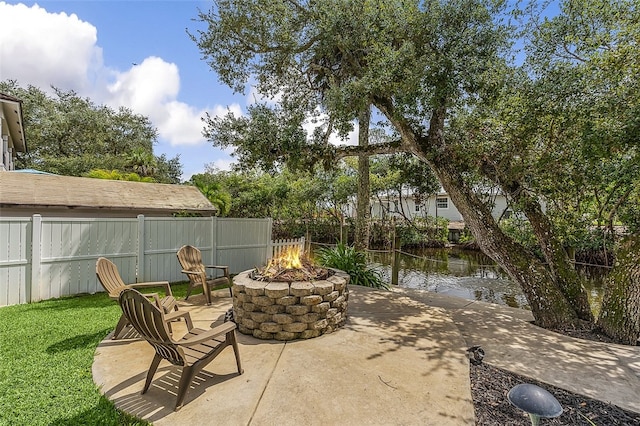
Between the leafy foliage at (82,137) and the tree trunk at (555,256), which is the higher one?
the leafy foliage at (82,137)

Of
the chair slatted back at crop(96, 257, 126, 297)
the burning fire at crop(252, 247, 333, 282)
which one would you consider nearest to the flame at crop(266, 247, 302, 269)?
the burning fire at crop(252, 247, 333, 282)

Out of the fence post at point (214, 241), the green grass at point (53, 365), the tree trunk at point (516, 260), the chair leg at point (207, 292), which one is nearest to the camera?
the green grass at point (53, 365)

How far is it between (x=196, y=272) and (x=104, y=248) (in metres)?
3.01

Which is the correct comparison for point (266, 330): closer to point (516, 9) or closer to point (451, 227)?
point (516, 9)

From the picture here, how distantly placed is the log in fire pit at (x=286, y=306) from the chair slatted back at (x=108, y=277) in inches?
73.1

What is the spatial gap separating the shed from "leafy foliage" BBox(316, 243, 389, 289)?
20.1 feet

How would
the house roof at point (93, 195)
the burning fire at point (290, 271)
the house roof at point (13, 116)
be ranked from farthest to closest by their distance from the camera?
the house roof at point (13, 116) < the house roof at point (93, 195) < the burning fire at point (290, 271)

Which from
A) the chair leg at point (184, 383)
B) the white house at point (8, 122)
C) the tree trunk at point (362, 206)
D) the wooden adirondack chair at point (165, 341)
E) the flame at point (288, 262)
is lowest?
the chair leg at point (184, 383)

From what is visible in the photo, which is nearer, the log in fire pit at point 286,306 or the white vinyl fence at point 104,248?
the log in fire pit at point 286,306

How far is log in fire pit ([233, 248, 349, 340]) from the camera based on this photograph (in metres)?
4.43

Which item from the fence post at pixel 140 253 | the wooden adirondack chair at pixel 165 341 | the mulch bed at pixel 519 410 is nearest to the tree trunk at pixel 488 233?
the mulch bed at pixel 519 410

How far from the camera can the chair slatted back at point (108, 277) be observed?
4.75 m

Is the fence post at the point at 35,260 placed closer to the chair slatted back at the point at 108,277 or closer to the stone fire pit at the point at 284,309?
the chair slatted back at the point at 108,277

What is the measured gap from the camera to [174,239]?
8609 millimetres
